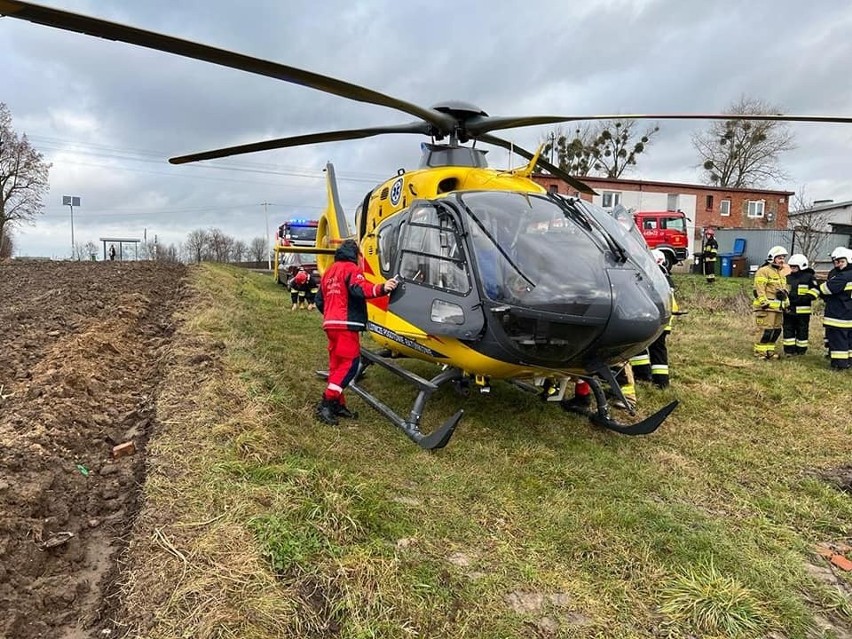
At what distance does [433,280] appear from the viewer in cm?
511

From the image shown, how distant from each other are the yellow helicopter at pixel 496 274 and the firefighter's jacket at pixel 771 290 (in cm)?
454

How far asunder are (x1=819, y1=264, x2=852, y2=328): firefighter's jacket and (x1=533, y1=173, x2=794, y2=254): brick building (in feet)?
93.3

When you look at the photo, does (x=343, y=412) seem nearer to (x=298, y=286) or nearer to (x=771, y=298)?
(x=771, y=298)

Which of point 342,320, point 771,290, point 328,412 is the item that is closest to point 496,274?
point 342,320

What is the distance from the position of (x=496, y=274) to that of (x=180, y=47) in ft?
9.13

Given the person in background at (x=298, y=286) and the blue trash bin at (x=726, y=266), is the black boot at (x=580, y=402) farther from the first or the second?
the blue trash bin at (x=726, y=266)

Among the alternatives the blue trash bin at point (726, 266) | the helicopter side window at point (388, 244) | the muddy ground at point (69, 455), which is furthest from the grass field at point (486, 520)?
the blue trash bin at point (726, 266)

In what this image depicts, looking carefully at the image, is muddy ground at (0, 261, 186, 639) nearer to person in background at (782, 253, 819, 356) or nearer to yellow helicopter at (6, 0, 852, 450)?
yellow helicopter at (6, 0, 852, 450)

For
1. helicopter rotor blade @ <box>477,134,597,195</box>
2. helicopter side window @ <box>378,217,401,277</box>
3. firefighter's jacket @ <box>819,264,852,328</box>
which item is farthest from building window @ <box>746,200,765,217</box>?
helicopter side window @ <box>378,217,401,277</box>

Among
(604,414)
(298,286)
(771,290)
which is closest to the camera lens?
(604,414)

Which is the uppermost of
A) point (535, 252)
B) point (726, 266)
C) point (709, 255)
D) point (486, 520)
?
point (709, 255)

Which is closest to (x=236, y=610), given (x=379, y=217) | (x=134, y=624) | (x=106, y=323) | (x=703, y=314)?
(x=134, y=624)

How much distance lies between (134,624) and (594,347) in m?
3.36

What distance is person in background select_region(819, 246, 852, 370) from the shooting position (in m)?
8.14
